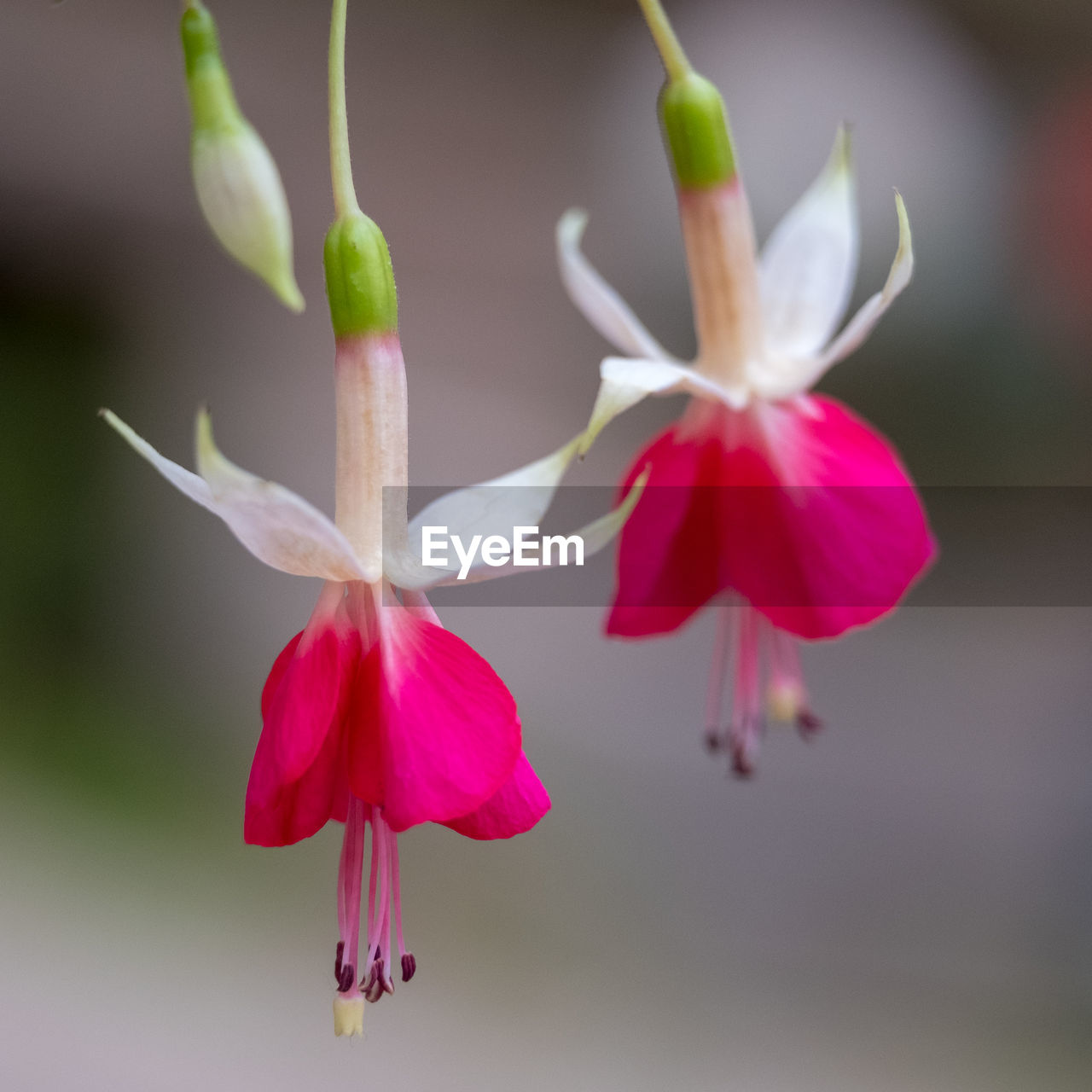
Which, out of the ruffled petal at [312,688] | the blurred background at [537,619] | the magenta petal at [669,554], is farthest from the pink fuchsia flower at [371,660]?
the blurred background at [537,619]

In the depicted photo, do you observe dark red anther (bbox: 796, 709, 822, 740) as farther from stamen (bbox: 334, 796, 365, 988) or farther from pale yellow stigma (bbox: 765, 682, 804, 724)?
stamen (bbox: 334, 796, 365, 988)

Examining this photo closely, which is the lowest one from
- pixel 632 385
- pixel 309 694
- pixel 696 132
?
pixel 309 694

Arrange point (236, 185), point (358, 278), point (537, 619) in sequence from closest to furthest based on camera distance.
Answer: point (236, 185), point (358, 278), point (537, 619)

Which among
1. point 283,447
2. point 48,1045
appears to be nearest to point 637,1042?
point 48,1045

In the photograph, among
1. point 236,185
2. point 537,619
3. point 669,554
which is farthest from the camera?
point 537,619

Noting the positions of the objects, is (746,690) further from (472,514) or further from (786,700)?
(472,514)

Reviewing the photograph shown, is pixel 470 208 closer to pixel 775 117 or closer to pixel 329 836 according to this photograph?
pixel 775 117

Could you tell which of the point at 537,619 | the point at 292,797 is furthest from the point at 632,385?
the point at 537,619
